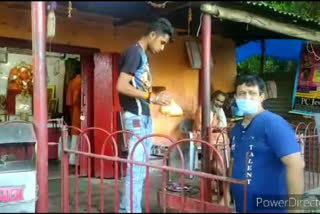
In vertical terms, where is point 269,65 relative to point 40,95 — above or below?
above

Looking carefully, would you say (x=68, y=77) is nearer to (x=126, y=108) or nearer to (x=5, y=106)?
(x=5, y=106)

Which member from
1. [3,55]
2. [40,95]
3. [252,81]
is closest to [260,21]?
[252,81]

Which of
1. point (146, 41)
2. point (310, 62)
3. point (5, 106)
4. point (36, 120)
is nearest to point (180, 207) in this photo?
point (36, 120)

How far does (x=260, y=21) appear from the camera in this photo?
198 inches

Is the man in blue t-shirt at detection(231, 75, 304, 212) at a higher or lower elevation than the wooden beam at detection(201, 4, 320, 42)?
lower

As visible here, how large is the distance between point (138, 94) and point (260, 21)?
2.44 metres

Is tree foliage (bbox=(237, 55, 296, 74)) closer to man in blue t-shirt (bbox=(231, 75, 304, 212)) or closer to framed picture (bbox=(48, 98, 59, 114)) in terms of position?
framed picture (bbox=(48, 98, 59, 114))

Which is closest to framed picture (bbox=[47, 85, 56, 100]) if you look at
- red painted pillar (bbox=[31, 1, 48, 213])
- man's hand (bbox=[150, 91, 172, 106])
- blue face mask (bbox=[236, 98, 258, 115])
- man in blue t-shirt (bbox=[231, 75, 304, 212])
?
man's hand (bbox=[150, 91, 172, 106])

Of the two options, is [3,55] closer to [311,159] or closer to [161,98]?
[161,98]

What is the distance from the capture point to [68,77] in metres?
8.52

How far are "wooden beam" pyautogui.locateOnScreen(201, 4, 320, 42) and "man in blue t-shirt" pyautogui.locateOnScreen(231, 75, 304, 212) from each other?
1.34 meters

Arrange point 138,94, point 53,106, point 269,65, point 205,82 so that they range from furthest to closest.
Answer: point 269,65 < point 53,106 < point 205,82 < point 138,94

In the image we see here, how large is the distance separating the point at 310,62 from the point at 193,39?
7.69 ft

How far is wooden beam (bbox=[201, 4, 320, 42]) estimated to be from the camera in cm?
427
